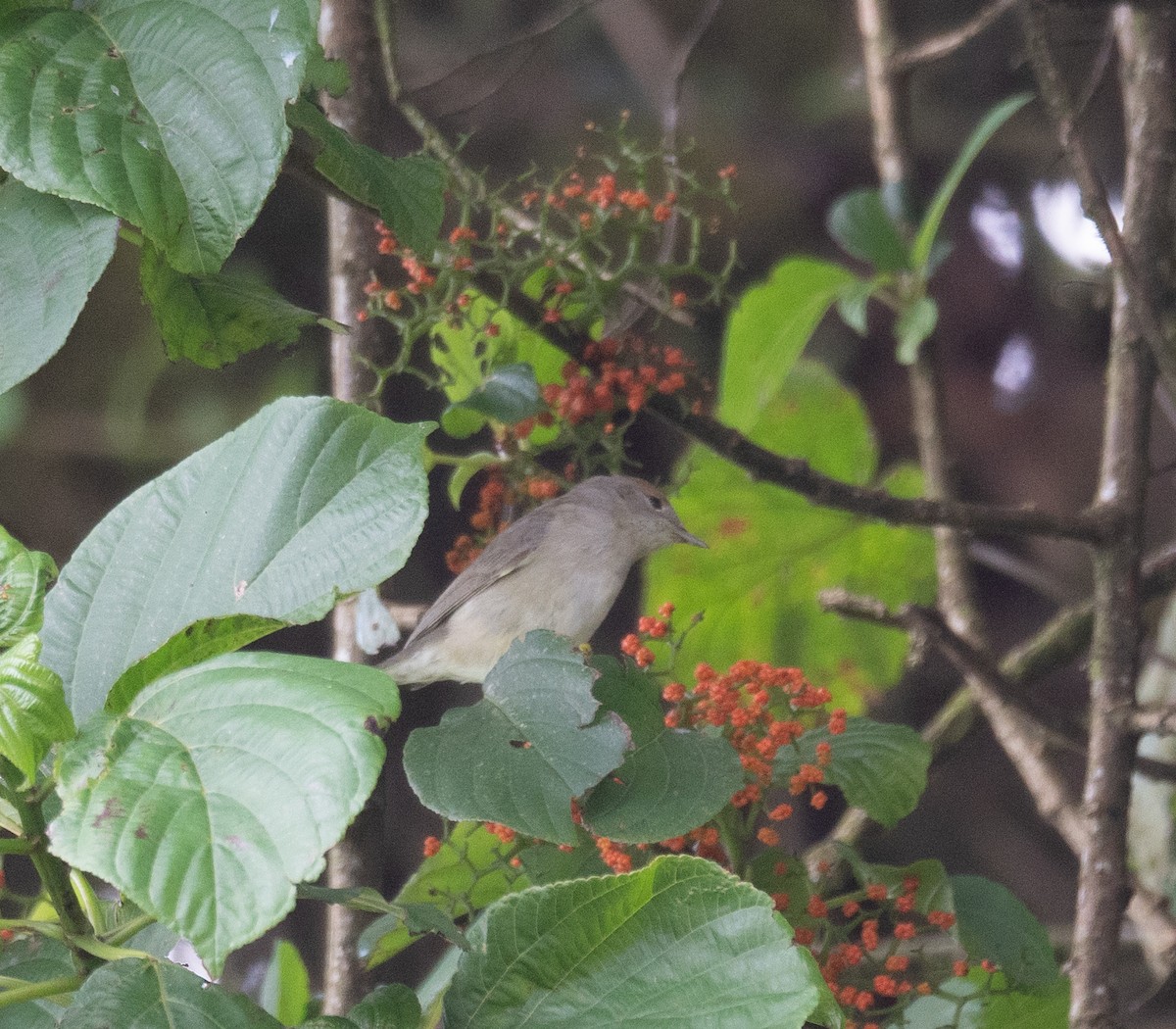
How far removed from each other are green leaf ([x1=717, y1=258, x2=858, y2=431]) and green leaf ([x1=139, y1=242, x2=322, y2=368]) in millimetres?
1089

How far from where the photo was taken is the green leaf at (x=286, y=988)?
1.57 metres

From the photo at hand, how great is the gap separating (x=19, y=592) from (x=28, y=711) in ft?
0.39

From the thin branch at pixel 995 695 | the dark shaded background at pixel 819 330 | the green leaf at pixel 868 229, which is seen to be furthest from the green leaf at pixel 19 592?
the dark shaded background at pixel 819 330

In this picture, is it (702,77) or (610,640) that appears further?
(702,77)

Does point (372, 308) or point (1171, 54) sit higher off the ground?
point (1171, 54)

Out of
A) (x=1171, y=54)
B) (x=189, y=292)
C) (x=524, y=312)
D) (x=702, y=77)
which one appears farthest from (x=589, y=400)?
(x=702, y=77)

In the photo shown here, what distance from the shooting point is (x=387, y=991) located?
3.07ft

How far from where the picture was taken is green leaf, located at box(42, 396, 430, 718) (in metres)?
0.87

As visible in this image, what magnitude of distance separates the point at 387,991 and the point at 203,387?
225cm

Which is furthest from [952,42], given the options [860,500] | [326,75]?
[326,75]

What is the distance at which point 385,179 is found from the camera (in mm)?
1123

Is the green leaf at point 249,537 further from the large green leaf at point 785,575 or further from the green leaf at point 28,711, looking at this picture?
the large green leaf at point 785,575

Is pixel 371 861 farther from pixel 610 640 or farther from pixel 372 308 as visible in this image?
pixel 610 640

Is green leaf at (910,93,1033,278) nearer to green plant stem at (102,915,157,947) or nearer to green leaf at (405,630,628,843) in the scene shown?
green leaf at (405,630,628,843)
